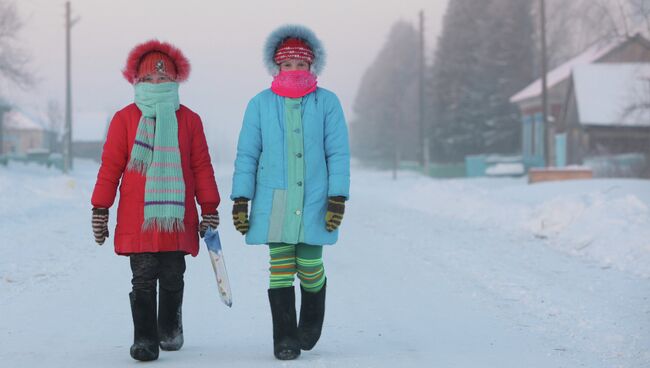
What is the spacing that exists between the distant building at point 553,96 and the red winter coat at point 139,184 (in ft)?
115

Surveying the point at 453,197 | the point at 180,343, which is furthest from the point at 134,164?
the point at 453,197

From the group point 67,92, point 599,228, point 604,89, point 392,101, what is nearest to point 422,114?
point 604,89

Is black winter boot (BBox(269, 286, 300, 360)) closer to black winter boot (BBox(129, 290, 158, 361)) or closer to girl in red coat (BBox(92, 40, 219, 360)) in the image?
girl in red coat (BBox(92, 40, 219, 360))

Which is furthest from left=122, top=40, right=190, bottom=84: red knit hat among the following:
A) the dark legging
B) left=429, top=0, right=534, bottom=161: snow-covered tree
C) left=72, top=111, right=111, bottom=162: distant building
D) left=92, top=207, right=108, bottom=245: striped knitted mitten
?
left=72, top=111, right=111, bottom=162: distant building

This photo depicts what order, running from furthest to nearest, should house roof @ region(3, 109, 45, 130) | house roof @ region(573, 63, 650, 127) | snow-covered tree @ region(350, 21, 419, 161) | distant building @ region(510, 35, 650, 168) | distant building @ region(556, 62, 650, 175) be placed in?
house roof @ region(3, 109, 45, 130) → snow-covered tree @ region(350, 21, 419, 161) → distant building @ region(510, 35, 650, 168) → house roof @ region(573, 63, 650, 127) → distant building @ region(556, 62, 650, 175)

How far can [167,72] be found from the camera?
507 cm

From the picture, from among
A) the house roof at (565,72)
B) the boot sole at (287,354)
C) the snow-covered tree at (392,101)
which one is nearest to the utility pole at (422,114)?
the house roof at (565,72)

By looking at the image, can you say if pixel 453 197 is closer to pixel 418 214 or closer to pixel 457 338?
pixel 418 214

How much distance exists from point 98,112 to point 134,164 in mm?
92299

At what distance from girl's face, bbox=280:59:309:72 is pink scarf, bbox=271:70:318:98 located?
0.04m

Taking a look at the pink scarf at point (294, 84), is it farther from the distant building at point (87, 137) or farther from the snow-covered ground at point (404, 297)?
the distant building at point (87, 137)

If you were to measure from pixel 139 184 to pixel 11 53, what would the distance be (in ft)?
120

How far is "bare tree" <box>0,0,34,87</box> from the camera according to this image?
38719mm

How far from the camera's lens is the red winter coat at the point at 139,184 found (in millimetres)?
4922
